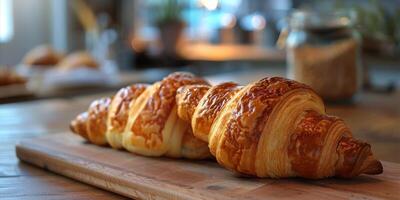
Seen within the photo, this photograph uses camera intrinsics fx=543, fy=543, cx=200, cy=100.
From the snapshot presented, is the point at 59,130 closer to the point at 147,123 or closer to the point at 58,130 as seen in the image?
the point at 58,130

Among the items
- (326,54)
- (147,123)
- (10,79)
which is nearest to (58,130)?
(147,123)

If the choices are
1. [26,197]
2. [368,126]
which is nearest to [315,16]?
[368,126]

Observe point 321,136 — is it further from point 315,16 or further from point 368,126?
point 315,16

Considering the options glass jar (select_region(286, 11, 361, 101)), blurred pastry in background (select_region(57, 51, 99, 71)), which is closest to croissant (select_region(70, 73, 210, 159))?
glass jar (select_region(286, 11, 361, 101))

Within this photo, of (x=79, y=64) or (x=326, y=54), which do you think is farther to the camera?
(x=79, y=64)

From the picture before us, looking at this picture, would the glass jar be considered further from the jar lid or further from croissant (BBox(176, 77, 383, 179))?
croissant (BBox(176, 77, 383, 179))
